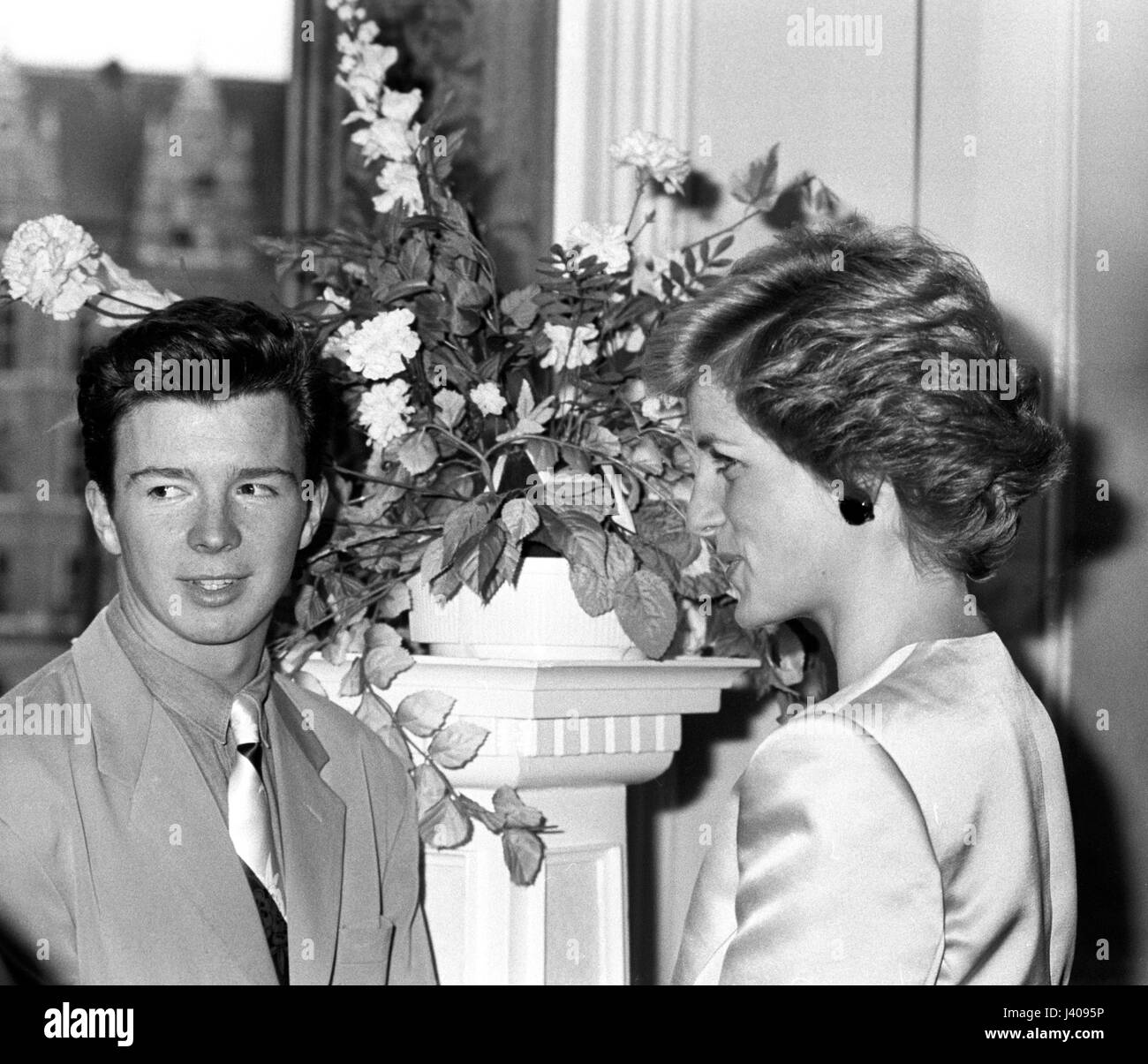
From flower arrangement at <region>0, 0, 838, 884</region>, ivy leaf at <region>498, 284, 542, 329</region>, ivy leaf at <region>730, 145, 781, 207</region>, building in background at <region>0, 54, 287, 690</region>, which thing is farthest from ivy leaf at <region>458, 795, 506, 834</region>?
building in background at <region>0, 54, 287, 690</region>

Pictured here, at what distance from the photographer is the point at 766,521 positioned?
1.07 m

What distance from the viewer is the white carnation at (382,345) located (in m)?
1.30

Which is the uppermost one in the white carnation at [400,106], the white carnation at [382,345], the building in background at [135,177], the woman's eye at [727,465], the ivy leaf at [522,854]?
the building in background at [135,177]

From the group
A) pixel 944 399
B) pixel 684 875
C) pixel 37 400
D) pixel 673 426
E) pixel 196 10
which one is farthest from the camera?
pixel 37 400

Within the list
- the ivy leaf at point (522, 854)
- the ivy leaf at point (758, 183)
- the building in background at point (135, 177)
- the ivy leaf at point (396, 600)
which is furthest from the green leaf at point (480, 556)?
the building in background at point (135, 177)

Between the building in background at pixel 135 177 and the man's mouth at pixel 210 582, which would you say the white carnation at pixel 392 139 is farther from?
the building in background at pixel 135 177

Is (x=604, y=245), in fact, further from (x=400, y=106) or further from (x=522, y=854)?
(x=522, y=854)

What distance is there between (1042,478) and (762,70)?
1.09 meters

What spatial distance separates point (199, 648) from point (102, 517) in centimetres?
14

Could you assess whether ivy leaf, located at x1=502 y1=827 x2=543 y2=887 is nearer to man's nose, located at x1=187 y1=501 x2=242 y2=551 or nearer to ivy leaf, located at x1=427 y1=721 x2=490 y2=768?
ivy leaf, located at x1=427 y1=721 x2=490 y2=768

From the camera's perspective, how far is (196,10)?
2.76m

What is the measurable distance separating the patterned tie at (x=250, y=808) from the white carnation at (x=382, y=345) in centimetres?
30
